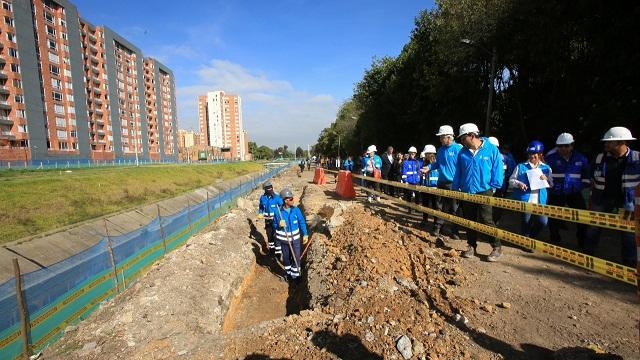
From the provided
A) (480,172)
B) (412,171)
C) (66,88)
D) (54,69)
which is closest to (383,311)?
(480,172)

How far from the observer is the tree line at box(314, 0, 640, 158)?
31.0 ft

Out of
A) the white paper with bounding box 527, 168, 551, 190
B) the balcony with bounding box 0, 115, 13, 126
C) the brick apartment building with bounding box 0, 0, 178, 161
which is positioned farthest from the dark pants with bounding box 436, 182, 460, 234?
the balcony with bounding box 0, 115, 13, 126

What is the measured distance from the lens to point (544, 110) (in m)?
12.9

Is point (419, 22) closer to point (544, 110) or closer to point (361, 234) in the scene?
point (544, 110)

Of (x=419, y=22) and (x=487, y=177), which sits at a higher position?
(x=419, y=22)

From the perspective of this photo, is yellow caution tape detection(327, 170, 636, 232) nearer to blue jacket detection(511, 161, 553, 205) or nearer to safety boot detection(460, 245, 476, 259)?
safety boot detection(460, 245, 476, 259)

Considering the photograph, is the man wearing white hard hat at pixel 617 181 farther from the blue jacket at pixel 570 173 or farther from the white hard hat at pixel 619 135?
the blue jacket at pixel 570 173

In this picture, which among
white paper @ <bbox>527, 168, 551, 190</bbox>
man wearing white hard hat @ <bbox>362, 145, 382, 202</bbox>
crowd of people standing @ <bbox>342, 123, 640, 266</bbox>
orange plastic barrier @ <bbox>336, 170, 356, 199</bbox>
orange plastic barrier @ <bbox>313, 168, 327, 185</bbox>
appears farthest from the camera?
orange plastic barrier @ <bbox>313, 168, 327, 185</bbox>

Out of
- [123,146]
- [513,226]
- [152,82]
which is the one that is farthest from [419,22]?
[152,82]

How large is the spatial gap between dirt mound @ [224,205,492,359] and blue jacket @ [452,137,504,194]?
109cm

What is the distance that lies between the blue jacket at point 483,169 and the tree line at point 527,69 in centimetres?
724

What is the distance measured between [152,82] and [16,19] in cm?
3954

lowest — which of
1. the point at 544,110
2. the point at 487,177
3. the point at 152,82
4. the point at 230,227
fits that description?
the point at 230,227

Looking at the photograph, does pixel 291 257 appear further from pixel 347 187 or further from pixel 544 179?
pixel 347 187
